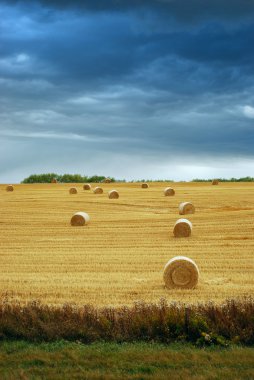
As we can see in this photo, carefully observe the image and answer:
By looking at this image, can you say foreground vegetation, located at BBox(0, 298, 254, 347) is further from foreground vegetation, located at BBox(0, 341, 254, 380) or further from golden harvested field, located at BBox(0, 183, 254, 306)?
golden harvested field, located at BBox(0, 183, 254, 306)

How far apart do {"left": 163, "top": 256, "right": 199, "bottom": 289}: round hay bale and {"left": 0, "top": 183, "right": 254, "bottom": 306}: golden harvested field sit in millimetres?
274

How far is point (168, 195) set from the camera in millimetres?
45625

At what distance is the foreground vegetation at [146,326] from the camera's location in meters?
10.8

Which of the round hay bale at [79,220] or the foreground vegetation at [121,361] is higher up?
the round hay bale at [79,220]

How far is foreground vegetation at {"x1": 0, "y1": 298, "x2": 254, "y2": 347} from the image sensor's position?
10.8 meters

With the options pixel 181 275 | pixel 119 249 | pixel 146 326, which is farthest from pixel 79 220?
pixel 146 326

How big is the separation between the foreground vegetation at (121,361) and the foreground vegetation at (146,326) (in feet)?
0.94

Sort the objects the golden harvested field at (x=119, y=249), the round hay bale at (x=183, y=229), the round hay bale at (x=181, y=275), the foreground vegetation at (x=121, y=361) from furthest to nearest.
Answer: the round hay bale at (x=183, y=229)
the round hay bale at (x=181, y=275)
the golden harvested field at (x=119, y=249)
the foreground vegetation at (x=121, y=361)

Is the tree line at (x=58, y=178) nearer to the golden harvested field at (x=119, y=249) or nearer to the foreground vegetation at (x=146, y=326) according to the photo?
the golden harvested field at (x=119, y=249)

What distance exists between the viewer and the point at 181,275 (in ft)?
53.8

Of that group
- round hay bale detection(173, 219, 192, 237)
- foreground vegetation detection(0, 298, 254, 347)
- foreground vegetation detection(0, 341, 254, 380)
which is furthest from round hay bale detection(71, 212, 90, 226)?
foreground vegetation detection(0, 341, 254, 380)

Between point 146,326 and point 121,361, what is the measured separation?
1.21 metres

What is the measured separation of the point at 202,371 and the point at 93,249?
14.7 m

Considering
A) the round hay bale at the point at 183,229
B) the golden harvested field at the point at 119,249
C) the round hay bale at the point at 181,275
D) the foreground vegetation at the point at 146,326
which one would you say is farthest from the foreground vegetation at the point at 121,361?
the round hay bale at the point at 183,229
